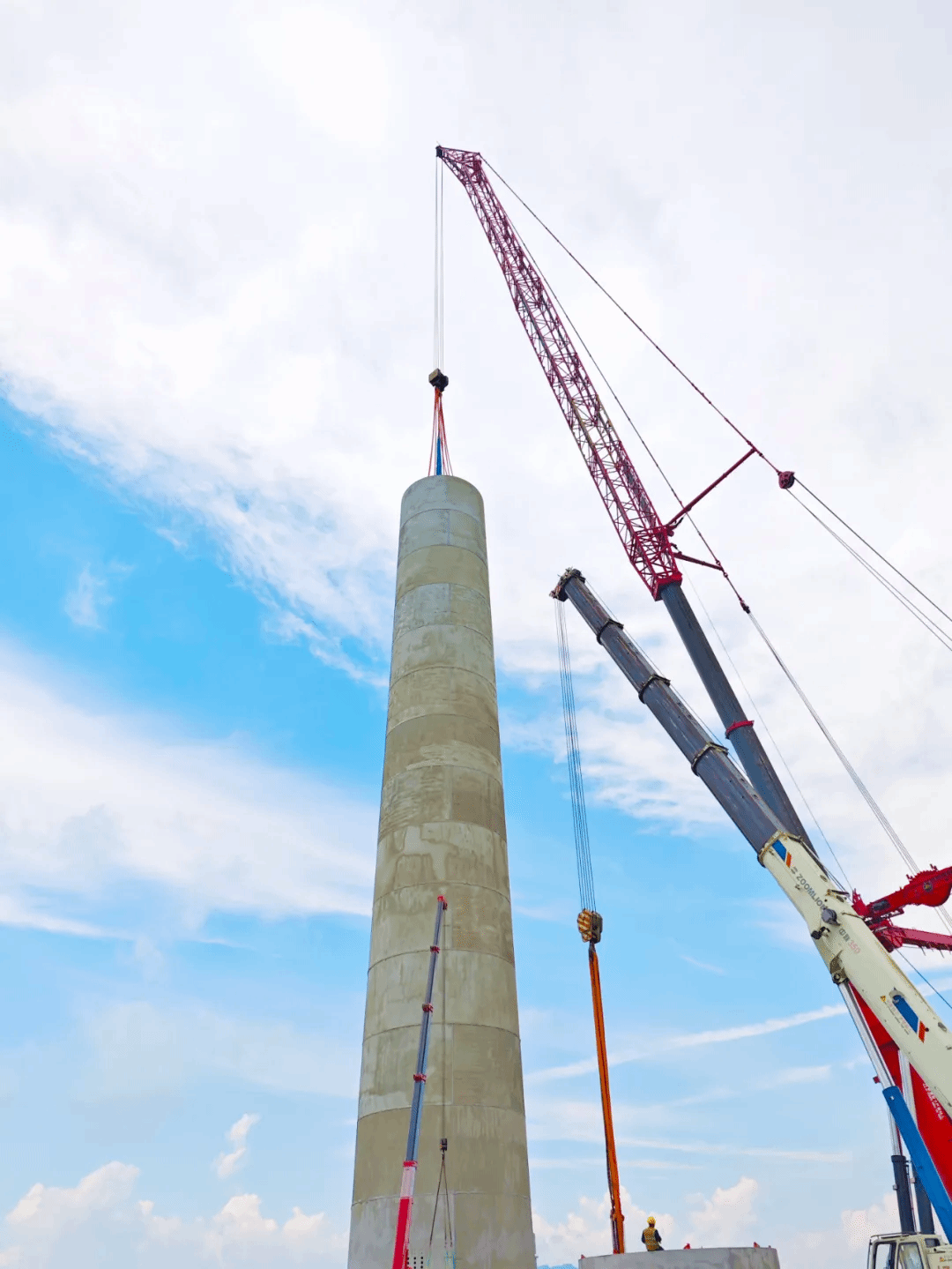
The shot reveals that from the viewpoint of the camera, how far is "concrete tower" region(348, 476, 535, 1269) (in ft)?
63.4

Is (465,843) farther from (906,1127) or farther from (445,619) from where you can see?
(906,1127)

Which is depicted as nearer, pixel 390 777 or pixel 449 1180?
pixel 449 1180

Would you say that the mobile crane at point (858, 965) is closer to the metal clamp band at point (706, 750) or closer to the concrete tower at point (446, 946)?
the metal clamp band at point (706, 750)

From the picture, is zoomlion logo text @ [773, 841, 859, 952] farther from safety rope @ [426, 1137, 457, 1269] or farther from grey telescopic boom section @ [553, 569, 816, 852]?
safety rope @ [426, 1137, 457, 1269]

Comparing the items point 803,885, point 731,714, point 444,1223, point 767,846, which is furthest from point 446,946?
point 731,714

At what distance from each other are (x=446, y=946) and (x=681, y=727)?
14913mm

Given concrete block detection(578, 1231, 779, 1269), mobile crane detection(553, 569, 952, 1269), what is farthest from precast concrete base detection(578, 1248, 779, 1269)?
mobile crane detection(553, 569, 952, 1269)

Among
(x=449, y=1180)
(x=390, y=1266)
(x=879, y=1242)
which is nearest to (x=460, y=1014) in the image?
(x=449, y=1180)

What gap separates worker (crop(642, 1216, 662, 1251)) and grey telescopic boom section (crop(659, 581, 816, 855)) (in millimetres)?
15875

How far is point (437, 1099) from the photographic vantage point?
19750 mm

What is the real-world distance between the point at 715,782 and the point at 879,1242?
13.8 metres

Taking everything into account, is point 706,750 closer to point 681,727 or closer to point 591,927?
point 681,727

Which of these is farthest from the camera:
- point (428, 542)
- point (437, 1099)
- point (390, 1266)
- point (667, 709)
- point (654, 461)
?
point (654, 461)

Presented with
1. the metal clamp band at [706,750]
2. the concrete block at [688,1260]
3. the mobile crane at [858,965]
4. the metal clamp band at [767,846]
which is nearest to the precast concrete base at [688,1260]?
the concrete block at [688,1260]
